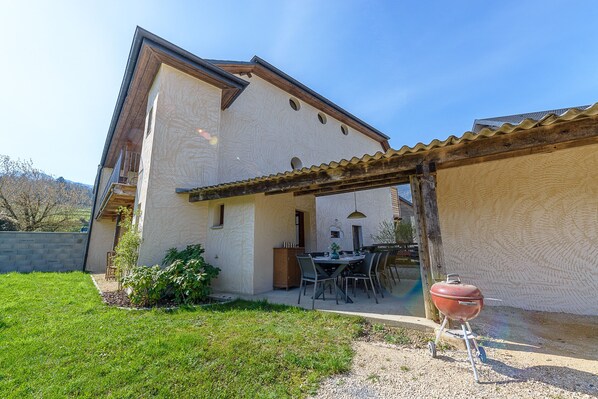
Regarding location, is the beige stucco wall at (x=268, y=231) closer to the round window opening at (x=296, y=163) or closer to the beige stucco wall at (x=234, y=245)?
the beige stucco wall at (x=234, y=245)

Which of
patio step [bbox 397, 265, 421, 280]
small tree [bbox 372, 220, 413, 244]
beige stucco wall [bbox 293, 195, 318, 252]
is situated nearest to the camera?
patio step [bbox 397, 265, 421, 280]

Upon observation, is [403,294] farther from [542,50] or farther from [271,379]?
[542,50]

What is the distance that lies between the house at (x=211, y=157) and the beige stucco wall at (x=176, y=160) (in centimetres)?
2

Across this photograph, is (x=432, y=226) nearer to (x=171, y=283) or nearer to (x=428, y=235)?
(x=428, y=235)

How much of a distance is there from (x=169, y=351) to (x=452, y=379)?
293 centimetres

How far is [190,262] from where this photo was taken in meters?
5.32

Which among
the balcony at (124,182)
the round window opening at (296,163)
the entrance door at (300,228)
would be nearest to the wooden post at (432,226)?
the entrance door at (300,228)

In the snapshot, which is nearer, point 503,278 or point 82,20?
point 503,278

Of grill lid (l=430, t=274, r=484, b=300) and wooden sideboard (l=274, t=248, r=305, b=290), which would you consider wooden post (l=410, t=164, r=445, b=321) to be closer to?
grill lid (l=430, t=274, r=484, b=300)

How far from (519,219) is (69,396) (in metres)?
6.63

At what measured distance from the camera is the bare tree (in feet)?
45.5

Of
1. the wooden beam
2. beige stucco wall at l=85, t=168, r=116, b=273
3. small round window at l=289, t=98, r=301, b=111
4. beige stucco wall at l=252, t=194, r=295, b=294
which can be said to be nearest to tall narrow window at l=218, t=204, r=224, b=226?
beige stucco wall at l=252, t=194, r=295, b=294

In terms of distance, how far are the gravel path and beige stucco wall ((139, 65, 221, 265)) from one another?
17.4ft

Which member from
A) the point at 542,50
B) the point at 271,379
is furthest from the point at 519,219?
the point at 542,50
